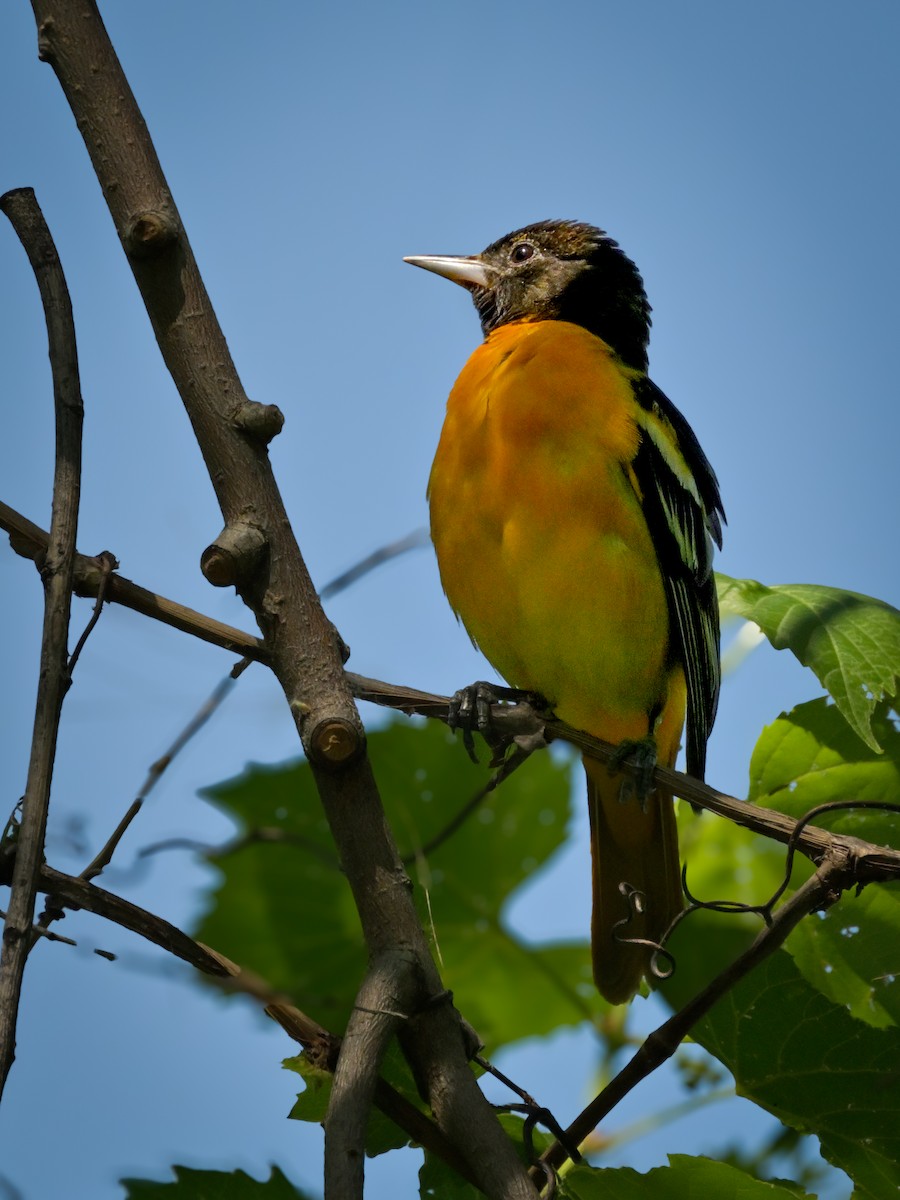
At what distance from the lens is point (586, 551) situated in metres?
3.49

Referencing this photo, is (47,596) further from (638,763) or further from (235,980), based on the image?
(638,763)

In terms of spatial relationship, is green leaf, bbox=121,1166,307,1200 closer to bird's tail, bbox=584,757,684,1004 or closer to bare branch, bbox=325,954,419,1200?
bare branch, bbox=325,954,419,1200

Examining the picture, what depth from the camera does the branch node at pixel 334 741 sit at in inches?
69.7

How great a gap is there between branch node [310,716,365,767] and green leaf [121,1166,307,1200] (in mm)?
750

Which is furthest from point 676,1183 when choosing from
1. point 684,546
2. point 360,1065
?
point 684,546

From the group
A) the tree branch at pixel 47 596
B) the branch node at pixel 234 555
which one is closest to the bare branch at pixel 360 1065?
the tree branch at pixel 47 596

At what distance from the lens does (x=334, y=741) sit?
177cm

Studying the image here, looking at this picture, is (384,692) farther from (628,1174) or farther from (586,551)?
(586,551)

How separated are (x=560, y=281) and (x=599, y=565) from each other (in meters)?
1.92

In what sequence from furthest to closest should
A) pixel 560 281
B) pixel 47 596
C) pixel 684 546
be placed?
1. pixel 560 281
2. pixel 684 546
3. pixel 47 596

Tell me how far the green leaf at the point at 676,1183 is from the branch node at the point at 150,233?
1555 mm

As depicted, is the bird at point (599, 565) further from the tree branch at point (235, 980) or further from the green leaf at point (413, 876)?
the tree branch at point (235, 980)

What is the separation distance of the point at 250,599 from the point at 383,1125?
897 millimetres

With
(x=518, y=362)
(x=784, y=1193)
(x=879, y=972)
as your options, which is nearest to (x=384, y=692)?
(x=784, y=1193)
